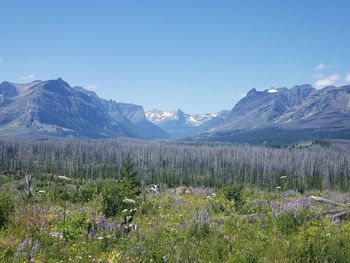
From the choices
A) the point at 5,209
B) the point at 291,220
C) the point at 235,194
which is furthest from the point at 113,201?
the point at 235,194

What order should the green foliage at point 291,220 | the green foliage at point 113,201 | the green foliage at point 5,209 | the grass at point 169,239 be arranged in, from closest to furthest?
the grass at point 169,239 → the green foliage at point 5,209 → the green foliage at point 291,220 → the green foliage at point 113,201

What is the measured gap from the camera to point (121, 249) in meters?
9.15

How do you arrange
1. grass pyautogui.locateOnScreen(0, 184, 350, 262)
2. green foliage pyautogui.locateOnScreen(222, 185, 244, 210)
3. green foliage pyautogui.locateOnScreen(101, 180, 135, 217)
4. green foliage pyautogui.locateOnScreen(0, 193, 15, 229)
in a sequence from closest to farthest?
grass pyautogui.locateOnScreen(0, 184, 350, 262), green foliage pyautogui.locateOnScreen(0, 193, 15, 229), green foliage pyautogui.locateOnScreen(101, 180, 135, 217), green foliage pyautogui.locateOnScreen(222, 185, 244, 210)

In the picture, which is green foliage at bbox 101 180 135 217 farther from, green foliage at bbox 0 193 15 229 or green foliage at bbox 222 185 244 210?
green foliage at bbox 222 185 244 210

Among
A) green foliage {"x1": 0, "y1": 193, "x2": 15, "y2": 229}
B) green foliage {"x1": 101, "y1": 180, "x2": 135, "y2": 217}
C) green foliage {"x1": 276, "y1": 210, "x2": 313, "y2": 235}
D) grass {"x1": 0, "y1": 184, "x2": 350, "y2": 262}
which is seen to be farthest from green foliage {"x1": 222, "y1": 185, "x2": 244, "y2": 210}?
green foliage {"x1": 0, "y1": 193, "x2": 15, "y2": 229}

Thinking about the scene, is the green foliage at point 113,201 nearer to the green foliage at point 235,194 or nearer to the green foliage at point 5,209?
the green foliage at point 5,209

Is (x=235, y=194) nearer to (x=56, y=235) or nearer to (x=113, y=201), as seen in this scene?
(x=113, y=201)

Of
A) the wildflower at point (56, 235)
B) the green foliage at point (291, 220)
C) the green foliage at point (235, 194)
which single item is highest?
the wildflower at point (56, 235)

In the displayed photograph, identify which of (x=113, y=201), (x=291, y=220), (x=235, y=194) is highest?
(x=113, y=201)

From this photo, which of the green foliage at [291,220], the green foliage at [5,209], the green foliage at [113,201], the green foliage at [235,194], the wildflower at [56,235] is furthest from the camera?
the green foliage at [235,194]

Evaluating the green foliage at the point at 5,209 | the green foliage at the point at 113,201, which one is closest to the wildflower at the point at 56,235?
the green foliage at the point at 5,209

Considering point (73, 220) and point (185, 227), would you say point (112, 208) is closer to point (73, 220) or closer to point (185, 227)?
point (73, 220)

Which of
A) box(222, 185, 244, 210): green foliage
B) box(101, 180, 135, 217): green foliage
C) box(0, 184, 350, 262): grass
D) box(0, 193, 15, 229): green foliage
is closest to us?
box(0, 184, 350, 262): grass

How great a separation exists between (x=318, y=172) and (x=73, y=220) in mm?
149459
